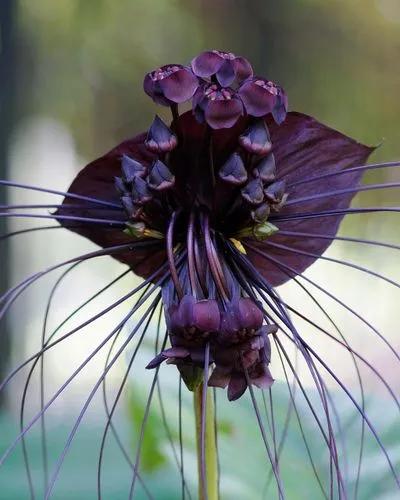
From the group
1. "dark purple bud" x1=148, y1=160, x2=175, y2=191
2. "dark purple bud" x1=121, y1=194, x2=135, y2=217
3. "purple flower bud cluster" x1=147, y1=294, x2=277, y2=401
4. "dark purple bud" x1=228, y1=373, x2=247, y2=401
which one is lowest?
"dark purple bud" x1=228, y1=373, x2=247, y2=401

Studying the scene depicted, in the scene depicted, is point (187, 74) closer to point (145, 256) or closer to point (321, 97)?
point (145, 256)

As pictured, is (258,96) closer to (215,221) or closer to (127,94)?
(215,221)

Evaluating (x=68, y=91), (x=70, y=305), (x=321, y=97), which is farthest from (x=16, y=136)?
(x=321, y=97)

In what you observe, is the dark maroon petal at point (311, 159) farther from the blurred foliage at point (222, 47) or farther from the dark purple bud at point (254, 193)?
the blurred foliage at point (222, 47)

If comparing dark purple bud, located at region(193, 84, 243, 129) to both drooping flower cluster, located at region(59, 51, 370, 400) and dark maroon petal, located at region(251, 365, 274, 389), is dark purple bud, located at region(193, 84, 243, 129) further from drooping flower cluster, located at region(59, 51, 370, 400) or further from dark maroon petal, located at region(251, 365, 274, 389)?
dark maroon petal, located at region(251, 365, 274, 389)

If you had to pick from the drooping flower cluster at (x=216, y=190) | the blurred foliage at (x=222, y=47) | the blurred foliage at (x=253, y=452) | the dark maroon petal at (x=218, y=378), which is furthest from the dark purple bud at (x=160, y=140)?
the blurred foliage at (x=222, y=47)

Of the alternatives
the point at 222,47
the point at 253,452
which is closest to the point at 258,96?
the point at 253,452

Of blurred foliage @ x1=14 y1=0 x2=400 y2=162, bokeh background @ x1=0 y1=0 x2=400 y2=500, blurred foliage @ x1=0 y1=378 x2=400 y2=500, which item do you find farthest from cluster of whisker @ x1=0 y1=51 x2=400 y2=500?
blurred foliage @ x1=14 y1=0 x2=400 y2=162
